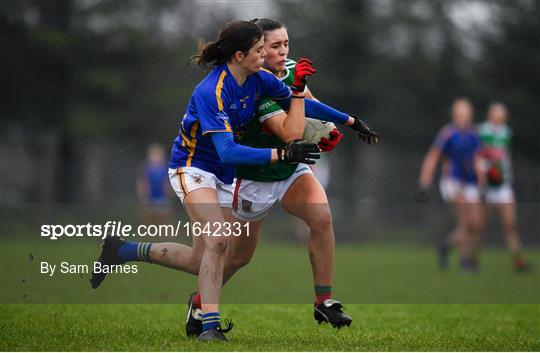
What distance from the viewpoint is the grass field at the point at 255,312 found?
6.43 m

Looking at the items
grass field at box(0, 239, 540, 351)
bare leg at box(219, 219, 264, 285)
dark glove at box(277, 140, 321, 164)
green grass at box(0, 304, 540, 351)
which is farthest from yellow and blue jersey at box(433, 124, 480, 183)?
dark glove at box(277, 140, 321, 164)

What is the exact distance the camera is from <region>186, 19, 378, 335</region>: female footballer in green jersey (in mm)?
6750

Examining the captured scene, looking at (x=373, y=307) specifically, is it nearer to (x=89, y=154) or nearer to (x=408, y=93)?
(x=408, y=93)

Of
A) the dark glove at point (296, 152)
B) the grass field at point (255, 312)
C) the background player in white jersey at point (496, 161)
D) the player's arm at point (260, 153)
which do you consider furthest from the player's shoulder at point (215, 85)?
the background player in white jersey at point (496, 161)

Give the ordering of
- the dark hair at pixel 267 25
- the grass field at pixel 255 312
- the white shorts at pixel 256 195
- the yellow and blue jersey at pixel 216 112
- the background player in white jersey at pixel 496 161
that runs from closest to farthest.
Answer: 1. the yellow and blue jersey at pixel 216 112
2. the grass field at pixel 255 312
3. the dark hair at pixel 267 25
4. the white shorts at pixel 256 195
5. the background player in white jersey at pixel 496 161

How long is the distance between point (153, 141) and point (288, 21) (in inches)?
168

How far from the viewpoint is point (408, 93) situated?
24.7 m

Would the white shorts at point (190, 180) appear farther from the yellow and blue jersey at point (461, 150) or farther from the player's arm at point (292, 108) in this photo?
the yellow and blue jersey at point (461, 150)

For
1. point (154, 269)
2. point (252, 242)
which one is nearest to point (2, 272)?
point (154, 269)

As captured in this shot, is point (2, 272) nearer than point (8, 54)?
Yes

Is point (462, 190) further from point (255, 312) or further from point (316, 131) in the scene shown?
point (316, 131)

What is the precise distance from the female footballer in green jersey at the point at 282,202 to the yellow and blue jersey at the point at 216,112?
0.23 metres

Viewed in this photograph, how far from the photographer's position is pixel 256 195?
686cm

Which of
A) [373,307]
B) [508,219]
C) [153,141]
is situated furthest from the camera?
[153,141]
